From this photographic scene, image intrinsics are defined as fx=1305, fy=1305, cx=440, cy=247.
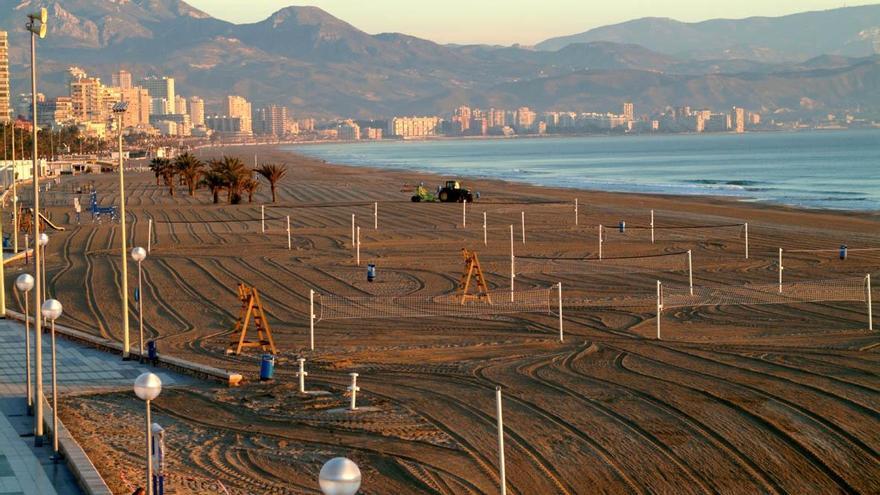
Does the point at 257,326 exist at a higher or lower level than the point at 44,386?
higher

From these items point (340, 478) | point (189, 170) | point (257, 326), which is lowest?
point (257, 326)

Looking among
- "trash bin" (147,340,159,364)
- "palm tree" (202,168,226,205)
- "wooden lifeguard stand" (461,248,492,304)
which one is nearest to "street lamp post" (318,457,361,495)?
"trash bin" (147,340,159,364)

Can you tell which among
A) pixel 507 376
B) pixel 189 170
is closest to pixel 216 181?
pixel 189 170

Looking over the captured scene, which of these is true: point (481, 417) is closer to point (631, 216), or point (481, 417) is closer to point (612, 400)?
point (612, 400)

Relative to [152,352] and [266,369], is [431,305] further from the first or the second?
[266,369]

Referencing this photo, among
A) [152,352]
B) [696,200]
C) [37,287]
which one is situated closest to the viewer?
[37,287]

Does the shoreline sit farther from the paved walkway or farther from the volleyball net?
the paved walkway
